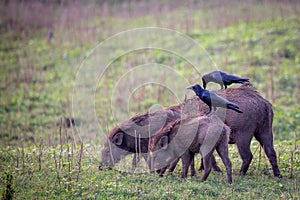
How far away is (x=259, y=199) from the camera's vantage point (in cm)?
605

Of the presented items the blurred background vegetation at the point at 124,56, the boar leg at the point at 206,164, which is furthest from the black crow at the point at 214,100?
the blurred background vegetation at the point at 124,56

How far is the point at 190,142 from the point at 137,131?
4.30ft

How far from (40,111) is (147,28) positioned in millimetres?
6789

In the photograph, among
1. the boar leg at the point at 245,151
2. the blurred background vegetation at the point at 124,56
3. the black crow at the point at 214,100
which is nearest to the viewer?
the black crow at the point at 214,100

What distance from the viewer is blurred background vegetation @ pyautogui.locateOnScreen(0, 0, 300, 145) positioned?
12.8 metres

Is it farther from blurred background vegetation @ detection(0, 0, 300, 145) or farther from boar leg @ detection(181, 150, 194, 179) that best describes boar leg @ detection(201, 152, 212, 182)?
blurred background vegetation @ detection(0, 0, 300, 145)

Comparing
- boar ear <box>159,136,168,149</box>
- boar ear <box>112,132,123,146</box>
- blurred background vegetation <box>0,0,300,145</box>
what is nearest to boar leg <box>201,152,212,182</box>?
boar ear <box>159,136,168,149</box>

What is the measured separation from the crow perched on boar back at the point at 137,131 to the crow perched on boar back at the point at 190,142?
1.59 feet

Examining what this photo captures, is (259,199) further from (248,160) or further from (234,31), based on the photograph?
(234,31)

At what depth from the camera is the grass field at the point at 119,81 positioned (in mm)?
6594

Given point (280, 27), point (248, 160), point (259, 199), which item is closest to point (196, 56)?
point (280, 27)

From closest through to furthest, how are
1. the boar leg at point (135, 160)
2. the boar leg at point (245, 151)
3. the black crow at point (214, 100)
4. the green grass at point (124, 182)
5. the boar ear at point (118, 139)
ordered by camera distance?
the green grass at point (124, 182)
the black crow at point (214, 100)
the boar leg at point (245, 151)
the boar leg at point (135, 160)
the boar ear at point (118, 139)

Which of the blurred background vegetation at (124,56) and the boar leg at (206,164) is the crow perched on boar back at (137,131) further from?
the blurred background vegetation at (124,56)

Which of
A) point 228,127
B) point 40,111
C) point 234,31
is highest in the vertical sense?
point 234,31
